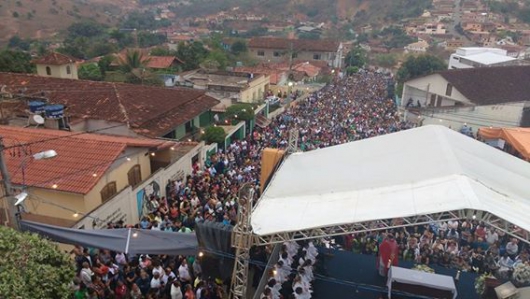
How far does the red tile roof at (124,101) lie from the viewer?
17.3 metres

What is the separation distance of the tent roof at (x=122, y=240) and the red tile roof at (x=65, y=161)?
7.23 feet

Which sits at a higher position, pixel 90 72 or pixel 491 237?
pixel 90 72

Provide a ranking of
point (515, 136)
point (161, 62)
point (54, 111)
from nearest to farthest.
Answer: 1. point (54, 111)
2. point (515, 136)
3. point (161, 62)

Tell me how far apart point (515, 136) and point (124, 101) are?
17340mm

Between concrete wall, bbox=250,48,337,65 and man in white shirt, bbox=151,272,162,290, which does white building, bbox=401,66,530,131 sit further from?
man in white shirt, bbox=151,272,162,290

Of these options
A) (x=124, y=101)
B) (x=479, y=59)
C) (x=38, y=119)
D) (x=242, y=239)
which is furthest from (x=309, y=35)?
(x=242, y=239)

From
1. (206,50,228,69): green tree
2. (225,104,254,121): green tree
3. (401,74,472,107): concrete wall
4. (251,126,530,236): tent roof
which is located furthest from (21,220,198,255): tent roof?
(206,50,228,69): green tree

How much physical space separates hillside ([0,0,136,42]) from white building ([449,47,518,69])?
61706mm

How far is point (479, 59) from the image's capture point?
42.8m

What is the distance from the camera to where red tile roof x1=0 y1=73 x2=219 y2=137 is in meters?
17.3

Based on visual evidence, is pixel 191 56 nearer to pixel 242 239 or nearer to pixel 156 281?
pixel 156 281

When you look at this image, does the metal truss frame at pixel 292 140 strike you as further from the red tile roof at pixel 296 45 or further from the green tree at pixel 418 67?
the red tile roof at pixel 296 45

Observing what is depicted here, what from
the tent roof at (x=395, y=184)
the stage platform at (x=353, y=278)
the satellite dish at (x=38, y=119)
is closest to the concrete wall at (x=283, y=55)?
the satellite dish at (x=38, y=119)

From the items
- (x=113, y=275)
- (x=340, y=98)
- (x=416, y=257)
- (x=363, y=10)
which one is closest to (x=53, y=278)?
(x=113, y=275)
